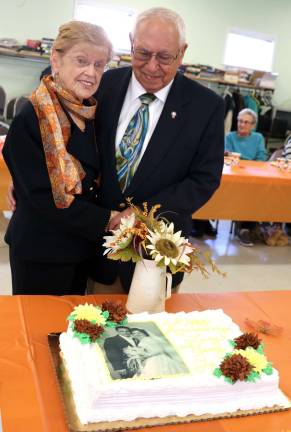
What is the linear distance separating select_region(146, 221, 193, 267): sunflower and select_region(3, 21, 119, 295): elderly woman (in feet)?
1.07

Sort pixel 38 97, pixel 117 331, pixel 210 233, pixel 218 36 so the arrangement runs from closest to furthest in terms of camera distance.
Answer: pixel 117 331
pixel 38 97
pixel 210 233
pixel 218 36

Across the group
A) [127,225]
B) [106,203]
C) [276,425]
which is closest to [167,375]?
[276,425]

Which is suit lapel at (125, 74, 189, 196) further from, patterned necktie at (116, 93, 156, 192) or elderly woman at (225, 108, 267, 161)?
elderly woman at (225, 108, 267, 161)

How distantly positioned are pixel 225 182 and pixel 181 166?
2.16m

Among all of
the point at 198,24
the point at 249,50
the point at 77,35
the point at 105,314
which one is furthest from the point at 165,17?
the point at 249,50

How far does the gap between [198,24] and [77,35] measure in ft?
21.1

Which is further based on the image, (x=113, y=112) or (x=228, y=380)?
(x=113, y=112)

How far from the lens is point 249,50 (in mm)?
7828

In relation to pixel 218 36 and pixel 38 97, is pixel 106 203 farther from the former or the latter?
pixel 218 36

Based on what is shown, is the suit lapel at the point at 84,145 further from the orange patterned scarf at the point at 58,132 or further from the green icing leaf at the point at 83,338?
the green icing leaf at the point at 83,338

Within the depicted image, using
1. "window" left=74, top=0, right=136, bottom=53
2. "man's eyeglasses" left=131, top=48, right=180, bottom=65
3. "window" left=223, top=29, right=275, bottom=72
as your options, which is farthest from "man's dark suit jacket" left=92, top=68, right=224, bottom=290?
"window" left=223, top=29, right=275, bottom=72

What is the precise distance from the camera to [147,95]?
174cm

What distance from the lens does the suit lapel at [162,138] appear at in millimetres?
1688

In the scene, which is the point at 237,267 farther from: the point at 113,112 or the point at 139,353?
the point at 139,353
